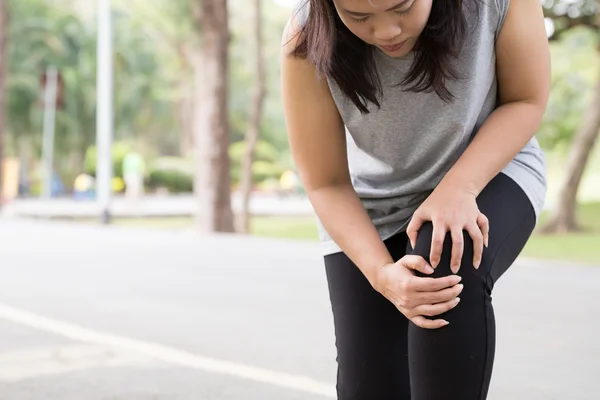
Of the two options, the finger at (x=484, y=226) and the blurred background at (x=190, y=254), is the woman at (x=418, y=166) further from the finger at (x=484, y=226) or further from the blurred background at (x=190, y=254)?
the blurred background at (x=190, y=254)

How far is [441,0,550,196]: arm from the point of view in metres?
2.22

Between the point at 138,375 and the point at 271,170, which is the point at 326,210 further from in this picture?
the point at 271,170

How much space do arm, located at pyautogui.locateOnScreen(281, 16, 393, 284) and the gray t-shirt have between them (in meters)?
0.05

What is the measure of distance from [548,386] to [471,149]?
2.60 meters

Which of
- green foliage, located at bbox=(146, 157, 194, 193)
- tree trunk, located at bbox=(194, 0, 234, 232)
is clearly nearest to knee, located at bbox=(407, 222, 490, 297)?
tree trunk, located at bbox=(194, 0, 234, 232)

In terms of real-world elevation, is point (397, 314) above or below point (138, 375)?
above

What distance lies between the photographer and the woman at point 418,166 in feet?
6.79

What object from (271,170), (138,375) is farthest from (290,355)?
(271,170)

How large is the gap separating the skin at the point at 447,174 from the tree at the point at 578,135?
49.2 ft

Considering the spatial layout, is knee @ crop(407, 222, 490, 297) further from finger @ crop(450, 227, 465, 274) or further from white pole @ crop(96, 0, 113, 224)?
white pole @ crop(96, 0, 113, 224)

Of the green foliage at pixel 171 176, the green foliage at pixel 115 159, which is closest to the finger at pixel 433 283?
the green foliage at pixel 115 159

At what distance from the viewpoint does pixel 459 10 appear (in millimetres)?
2174

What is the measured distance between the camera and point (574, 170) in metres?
17.3

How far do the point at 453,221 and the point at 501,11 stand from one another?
0.48 metres
